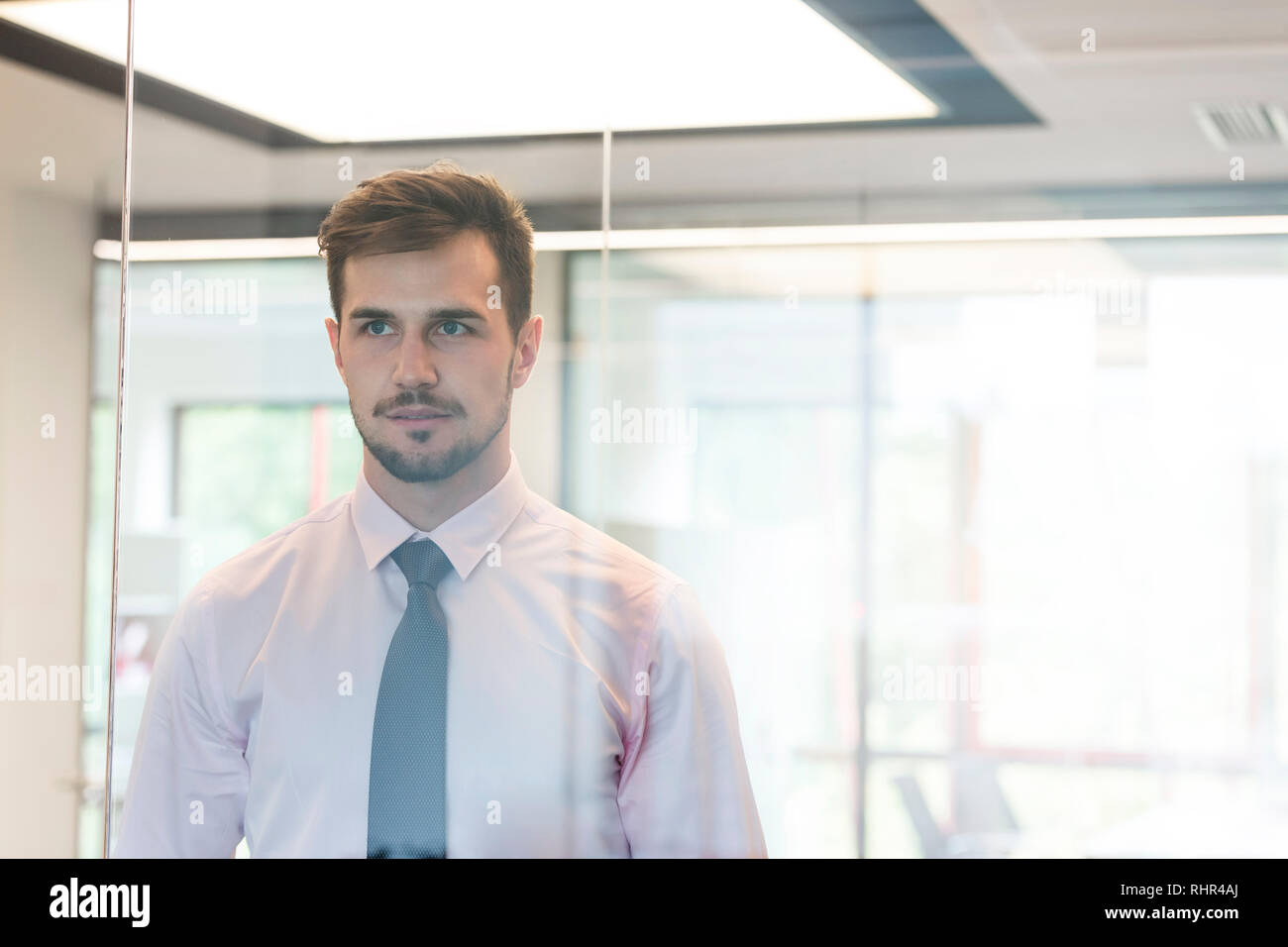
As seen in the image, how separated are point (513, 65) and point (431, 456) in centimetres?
75

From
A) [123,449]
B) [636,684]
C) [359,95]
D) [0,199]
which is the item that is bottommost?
[636,684]

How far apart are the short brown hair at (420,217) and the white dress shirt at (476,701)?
0.42m

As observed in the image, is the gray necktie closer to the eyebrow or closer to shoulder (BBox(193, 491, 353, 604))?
shoulder (BBox(193, 491, 353, 604))

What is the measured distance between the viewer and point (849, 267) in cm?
219

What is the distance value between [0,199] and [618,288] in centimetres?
121

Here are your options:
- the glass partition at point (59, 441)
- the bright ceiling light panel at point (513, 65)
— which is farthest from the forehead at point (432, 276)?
the glass partition at point (59, 441)

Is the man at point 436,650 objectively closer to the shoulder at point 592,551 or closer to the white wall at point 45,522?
the shoulder at point 592,551

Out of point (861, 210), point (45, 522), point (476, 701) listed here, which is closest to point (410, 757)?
point (476, 701)

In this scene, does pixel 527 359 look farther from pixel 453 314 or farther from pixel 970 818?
pixel 970 818

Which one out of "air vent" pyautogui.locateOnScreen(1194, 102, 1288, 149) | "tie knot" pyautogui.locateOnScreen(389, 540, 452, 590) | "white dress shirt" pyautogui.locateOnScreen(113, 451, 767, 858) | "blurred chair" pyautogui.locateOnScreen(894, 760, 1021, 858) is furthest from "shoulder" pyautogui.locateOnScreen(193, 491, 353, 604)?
"air vent" pyautogui.locateOnScreen(1194, 102, 1288, 149)

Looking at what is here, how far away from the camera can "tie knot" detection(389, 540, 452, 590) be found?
218 centimetres

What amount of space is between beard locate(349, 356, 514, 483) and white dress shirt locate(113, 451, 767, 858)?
2.8 inches

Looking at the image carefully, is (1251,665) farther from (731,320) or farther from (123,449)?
(123,449)
